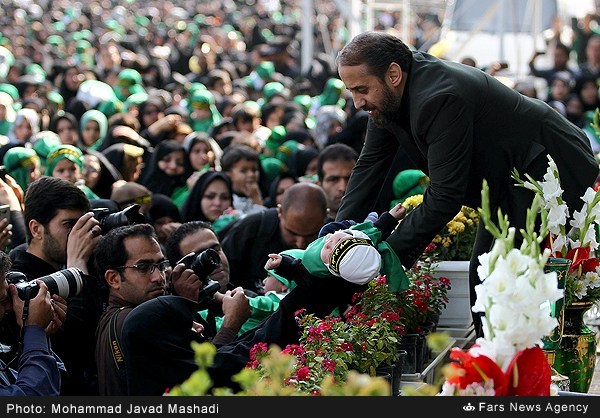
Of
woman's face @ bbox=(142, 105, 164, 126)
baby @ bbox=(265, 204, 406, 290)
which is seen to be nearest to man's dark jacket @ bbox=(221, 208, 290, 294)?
baby @ bbox=(265, 204, 406, 290)

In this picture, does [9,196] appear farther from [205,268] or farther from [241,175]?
A: [205,268]

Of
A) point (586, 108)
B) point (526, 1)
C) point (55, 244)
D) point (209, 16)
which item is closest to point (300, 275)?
point (55, 244)

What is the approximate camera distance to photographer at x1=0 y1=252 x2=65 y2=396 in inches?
159

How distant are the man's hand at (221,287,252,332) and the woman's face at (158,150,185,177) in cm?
512

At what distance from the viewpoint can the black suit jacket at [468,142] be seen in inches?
183

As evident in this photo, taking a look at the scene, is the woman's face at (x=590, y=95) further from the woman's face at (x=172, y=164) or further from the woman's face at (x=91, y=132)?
the woman's face at (x=172, y=164)

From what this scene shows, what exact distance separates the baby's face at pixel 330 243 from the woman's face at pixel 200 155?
5.77 meters

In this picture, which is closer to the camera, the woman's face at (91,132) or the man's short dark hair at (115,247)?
the man's short dark hair at (115,247)

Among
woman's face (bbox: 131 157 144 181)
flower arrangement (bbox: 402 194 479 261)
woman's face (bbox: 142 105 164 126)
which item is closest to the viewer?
flower arrangement (bbox: 402 194 479 261)

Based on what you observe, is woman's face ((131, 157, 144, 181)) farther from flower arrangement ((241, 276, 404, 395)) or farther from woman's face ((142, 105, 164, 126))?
flower arrangement ((241, 276, 404, 395))

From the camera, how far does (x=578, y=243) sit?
468 centimetres

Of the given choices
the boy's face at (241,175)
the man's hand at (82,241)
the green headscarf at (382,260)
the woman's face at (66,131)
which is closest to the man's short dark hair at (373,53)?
the green headscarf at (382,260)

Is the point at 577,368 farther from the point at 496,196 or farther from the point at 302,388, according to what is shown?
the point at 302,388

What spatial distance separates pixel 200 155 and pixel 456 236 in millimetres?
4582
